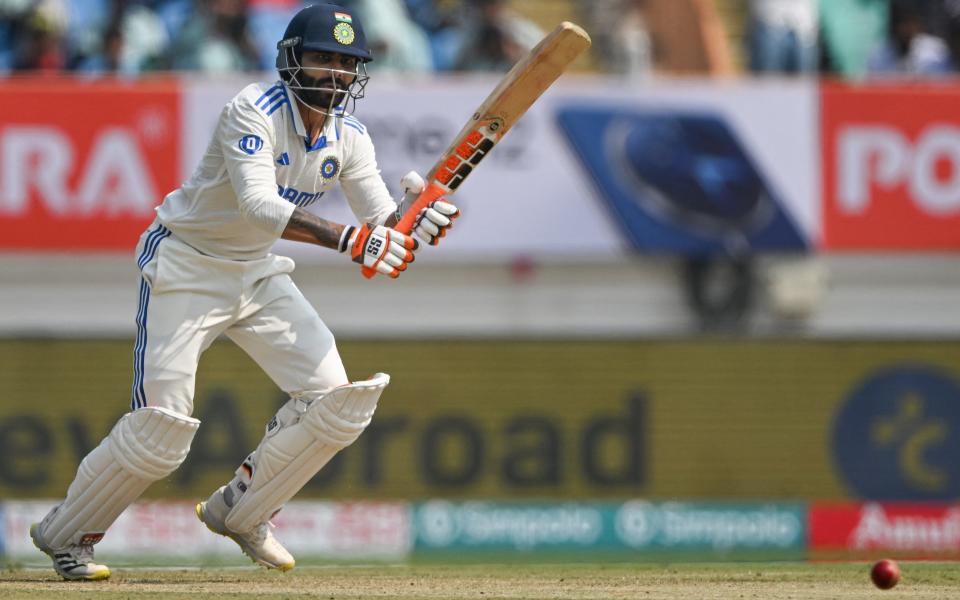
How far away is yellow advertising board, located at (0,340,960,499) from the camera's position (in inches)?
317

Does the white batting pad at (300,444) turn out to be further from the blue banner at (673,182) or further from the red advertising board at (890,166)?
the red advertising board at (890,166)

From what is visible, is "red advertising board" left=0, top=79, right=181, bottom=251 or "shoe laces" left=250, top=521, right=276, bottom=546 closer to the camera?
"shoe laces" left=250, top=521, right=276, bottom=546

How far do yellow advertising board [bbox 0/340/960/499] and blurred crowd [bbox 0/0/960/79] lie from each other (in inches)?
68.1

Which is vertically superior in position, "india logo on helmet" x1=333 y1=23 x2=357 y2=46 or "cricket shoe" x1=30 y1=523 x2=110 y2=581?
"india logo on helmet" x1=333 y1=23 x2=357 y2=46

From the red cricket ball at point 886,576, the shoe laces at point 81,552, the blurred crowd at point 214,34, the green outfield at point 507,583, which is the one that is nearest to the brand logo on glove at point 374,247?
the green outfield at point 507,583

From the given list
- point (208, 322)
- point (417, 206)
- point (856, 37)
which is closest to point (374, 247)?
point (417, 206)

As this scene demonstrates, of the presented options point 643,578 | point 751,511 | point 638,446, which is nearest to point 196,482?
point 638,446

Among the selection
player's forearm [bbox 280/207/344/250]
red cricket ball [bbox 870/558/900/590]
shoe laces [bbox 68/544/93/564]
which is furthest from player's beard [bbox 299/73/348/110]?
red cricket ball [bbox 870/558/900/590]

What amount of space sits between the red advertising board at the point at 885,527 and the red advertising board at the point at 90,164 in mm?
3517

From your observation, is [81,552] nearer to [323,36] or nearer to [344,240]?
[344,240]

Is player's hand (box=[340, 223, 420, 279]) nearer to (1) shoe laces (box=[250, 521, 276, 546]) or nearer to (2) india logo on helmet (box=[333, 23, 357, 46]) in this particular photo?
(2) india logo on helmet (box=[333, 23, 357, 46])

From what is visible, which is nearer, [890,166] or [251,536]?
[251,536]

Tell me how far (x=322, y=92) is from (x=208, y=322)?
73cm

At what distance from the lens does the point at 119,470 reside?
508cm
